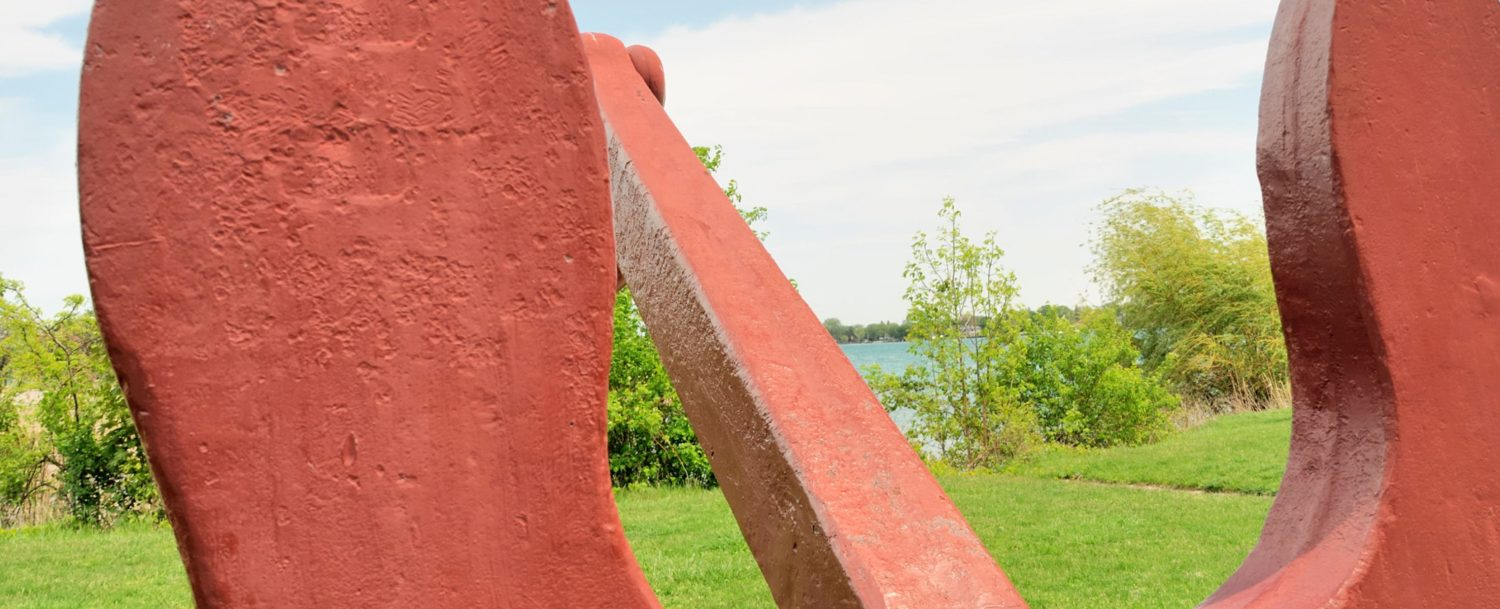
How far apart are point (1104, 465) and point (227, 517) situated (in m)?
9.84

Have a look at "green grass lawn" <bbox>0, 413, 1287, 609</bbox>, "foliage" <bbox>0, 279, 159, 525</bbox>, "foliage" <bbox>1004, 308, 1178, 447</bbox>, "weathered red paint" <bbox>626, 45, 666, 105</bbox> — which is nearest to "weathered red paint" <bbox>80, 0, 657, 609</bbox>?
"weathered red paint" <bbox>626, 45, 666, 105</bbox>

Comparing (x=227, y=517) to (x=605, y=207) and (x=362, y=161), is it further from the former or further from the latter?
(x=605, y=207)

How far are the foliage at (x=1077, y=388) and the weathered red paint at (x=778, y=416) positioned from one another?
10336mm

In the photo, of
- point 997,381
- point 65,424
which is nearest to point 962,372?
point 997,381

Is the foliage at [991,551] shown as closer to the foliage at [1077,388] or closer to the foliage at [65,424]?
the foliage at [65,424]

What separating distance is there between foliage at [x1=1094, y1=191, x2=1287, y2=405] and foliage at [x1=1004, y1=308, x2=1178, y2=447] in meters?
Answer: 3.97

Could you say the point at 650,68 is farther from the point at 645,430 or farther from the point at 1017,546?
the point at 645,430

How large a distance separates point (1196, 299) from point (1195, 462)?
28.5 ft

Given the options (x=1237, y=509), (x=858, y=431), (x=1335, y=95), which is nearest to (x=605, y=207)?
(x=858, y=431)

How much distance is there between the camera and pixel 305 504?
1.18 meters

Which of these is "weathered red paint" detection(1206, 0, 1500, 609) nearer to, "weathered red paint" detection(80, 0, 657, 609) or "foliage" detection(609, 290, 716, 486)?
"weathered red paint" detection(80, 0, 657, 609)

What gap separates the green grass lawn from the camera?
563cm

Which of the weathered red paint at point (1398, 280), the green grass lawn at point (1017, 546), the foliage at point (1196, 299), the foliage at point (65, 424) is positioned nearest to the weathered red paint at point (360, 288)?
the weathered red paint at point (1398, 280)

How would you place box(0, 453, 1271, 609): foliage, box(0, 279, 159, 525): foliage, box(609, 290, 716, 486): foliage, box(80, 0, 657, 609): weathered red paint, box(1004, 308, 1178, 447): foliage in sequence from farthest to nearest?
box(1004, 308, 1178, 447): foliage, box(609, 290, 716, 486): foliage, box(0, 279, 159, 525): foliage, box(0, 453, 1271, 609): foliage, box(80, 0, 657, 609): weathered red paint
